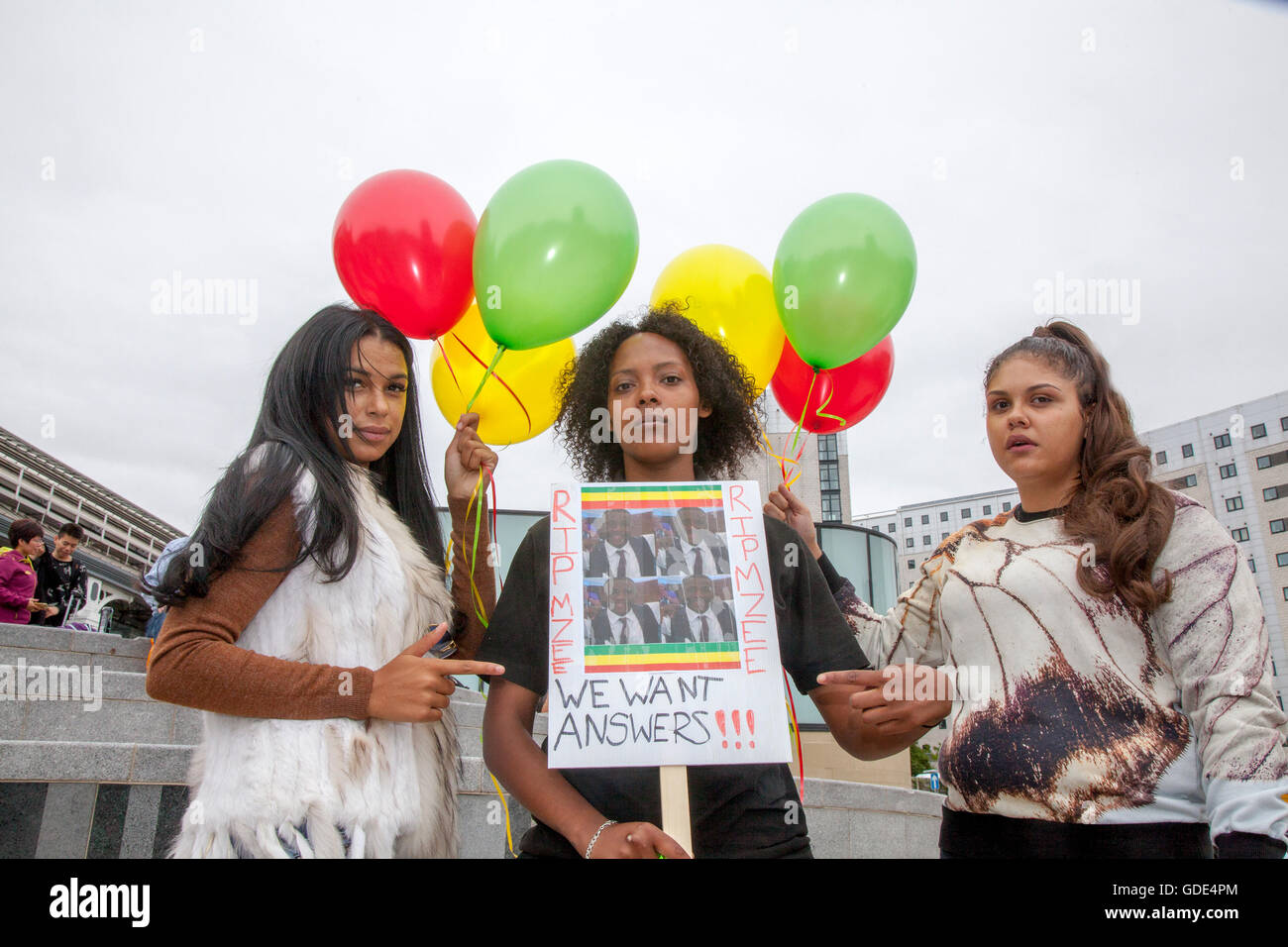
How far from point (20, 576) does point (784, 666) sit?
760 cm

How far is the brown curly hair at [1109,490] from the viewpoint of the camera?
78.7 inches

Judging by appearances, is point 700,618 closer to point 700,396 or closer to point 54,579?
point 700,396

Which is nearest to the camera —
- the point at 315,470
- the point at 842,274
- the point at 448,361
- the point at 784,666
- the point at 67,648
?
the point at 315,470

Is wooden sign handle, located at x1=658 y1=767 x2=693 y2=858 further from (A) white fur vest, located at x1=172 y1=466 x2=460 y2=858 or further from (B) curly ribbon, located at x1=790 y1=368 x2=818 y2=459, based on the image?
(B) curly ribbon, located at x1=790 y1=368 x2=818 y2=459

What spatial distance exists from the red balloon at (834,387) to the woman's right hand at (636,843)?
2068mm

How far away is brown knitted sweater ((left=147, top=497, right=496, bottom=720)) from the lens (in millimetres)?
1757

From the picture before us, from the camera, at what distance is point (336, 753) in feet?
6.08

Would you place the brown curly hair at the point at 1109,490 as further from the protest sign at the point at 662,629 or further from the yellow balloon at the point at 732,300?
the yellow balloon at the point at 732,300

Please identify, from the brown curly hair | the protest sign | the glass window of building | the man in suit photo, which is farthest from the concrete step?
the glass window of building

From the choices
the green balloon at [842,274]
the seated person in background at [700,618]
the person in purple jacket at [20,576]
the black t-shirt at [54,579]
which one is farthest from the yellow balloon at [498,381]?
the black t-shirt at [54,579]

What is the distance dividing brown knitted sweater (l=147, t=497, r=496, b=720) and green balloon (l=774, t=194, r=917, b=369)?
1.96 metres

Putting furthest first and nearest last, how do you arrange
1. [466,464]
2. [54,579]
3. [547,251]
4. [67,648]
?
[54,579] < [67,648] < [547,251] < [466,464]

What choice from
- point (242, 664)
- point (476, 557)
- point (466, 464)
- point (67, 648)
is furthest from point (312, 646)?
point (67, 648)

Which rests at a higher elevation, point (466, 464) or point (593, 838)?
point (466, 464)
